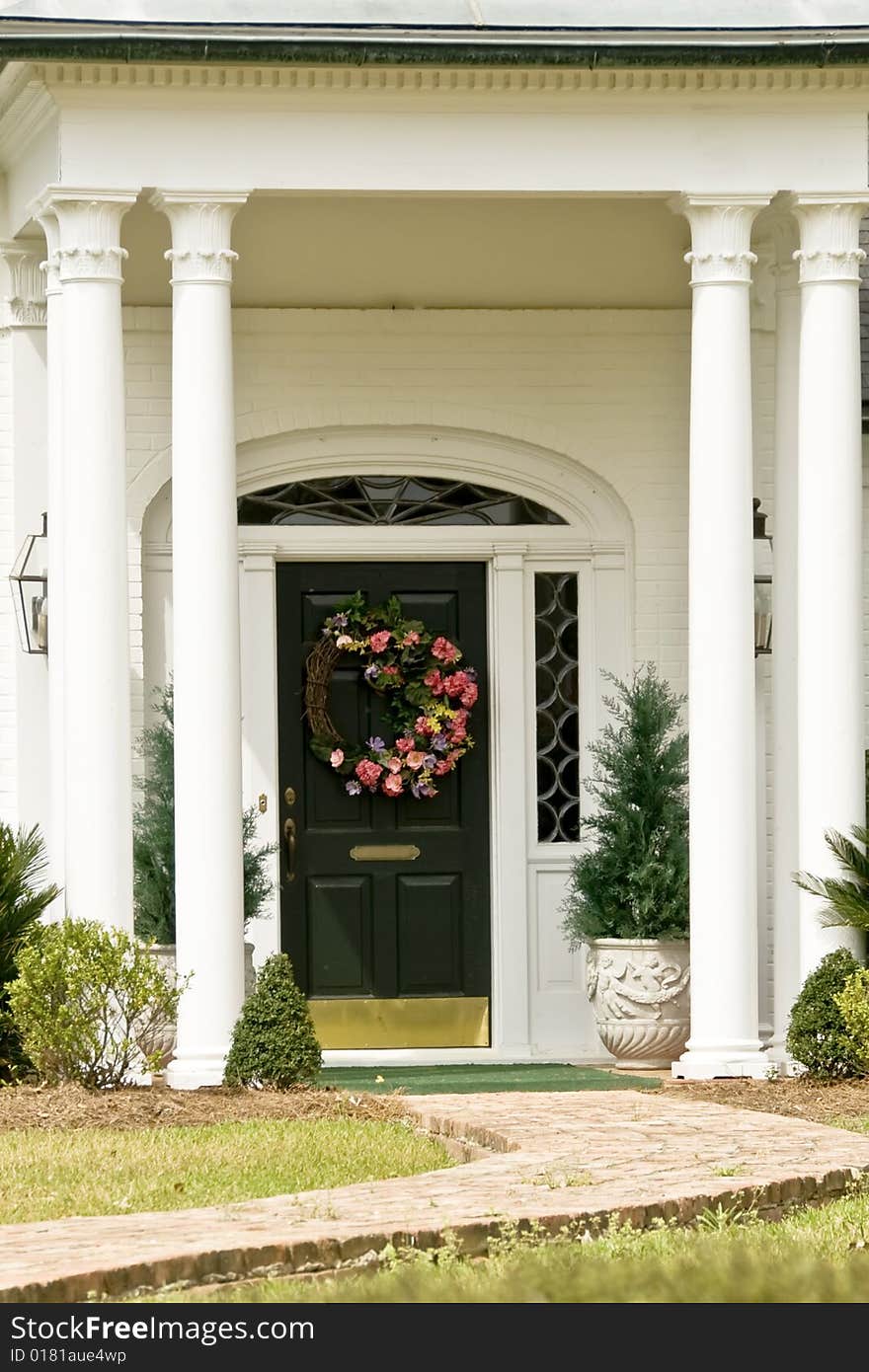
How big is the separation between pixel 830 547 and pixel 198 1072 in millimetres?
3906

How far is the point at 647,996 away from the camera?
1116 centimetres

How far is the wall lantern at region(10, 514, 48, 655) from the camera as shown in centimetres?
1152

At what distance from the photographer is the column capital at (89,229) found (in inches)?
386

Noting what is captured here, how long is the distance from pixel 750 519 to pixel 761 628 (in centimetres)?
181

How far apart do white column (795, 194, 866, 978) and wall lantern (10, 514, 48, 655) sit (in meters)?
4.16

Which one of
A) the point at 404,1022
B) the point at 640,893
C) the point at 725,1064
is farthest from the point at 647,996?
the point at 404,1022

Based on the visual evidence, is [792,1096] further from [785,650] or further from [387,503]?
[387,503]


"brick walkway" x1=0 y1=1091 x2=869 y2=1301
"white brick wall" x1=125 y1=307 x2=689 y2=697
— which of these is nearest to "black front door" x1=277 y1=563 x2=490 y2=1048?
"white brick wall" x1=125 y1=307 x2=689 y2=697

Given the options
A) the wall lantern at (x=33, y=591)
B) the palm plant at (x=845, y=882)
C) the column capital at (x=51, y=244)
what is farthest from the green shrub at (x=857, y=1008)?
the column capital at (x=51, y=244)

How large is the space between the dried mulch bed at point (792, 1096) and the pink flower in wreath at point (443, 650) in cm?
317

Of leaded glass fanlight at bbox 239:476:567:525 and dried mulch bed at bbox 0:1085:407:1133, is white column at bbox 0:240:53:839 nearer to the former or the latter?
leaded glass fanlight at bbox 239:476:567:525

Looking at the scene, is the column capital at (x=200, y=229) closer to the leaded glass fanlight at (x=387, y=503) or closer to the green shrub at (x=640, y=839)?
the leaded glass fanlight at (x=387, y=503)
